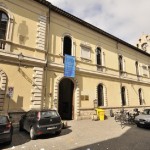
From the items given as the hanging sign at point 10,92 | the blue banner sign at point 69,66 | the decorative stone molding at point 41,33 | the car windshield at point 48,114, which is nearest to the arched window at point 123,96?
the blue banner sign at point 69,66

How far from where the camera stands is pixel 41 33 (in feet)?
43.1

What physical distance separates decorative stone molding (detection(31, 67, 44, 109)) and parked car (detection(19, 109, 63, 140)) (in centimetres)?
229

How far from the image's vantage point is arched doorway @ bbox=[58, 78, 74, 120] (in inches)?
602

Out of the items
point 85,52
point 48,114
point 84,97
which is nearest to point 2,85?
point 48,114

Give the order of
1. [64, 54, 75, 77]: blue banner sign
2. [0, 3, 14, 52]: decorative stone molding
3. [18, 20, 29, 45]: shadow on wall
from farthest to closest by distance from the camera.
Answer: [64, 54, 75, 77]: blue banner sign < [18, 20, 29, 45]: shadow on wall < [0, 3, 14, 52]: decorative stone molding

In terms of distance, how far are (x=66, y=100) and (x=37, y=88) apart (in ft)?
19.9

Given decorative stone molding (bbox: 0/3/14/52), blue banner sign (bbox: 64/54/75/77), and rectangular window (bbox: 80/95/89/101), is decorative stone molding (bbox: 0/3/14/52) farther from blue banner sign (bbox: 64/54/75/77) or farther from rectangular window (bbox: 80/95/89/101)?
rectangular window (bbox: 80/95/89/101)

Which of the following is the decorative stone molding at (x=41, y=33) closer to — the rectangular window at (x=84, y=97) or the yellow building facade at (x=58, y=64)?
the yellow building facade at (x=58, y=64)

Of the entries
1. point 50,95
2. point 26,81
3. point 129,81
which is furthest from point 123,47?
point 26,81

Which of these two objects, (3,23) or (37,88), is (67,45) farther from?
(3,23)

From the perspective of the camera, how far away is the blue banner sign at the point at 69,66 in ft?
45.2

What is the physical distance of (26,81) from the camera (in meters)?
11.5

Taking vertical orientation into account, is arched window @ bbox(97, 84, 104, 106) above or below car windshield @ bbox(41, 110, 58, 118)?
above

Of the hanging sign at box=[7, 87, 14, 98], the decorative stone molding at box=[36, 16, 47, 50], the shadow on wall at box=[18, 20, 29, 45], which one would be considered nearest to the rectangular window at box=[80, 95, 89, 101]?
the decorative stone molding at box=[36, 16, 47, 50]
